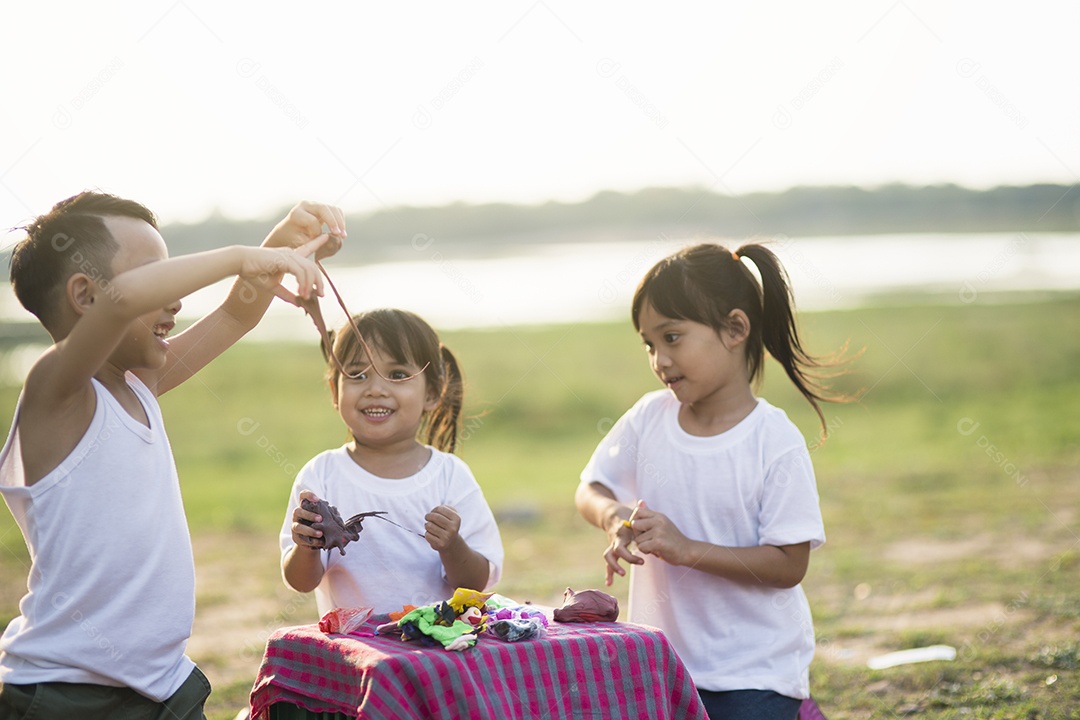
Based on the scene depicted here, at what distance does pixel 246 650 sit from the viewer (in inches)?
256

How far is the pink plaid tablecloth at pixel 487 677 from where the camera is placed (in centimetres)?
276

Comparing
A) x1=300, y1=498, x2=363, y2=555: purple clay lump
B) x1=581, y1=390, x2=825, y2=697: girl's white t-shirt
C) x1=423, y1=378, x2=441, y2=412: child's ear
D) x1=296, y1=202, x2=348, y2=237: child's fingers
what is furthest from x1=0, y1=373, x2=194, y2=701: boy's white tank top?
x1=581, y1=390, x2=825, y2=697: girl's white t-shirt

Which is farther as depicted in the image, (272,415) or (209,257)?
(272,415)

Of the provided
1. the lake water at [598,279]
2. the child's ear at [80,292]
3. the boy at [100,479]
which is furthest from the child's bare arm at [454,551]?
the lake water at [598,279]

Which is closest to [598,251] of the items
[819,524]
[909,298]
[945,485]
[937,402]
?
[909,298]

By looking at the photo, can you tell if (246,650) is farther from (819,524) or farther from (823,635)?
(819,524)

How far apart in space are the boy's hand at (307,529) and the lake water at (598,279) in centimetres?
1640

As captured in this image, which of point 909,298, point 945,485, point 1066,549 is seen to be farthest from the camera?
point 909,298

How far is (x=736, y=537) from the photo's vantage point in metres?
3.98

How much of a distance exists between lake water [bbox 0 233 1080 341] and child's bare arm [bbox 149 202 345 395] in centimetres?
1585

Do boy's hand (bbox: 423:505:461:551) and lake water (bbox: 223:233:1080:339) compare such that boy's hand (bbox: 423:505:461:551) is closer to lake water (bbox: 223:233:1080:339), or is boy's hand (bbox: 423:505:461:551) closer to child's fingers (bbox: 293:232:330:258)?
child's fingers (bbox: 293:232:330:258)

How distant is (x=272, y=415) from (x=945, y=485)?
8289mm

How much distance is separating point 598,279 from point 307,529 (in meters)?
27.3

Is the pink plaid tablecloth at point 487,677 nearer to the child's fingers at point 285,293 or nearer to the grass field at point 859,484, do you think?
the child's fingers at point 285,293
